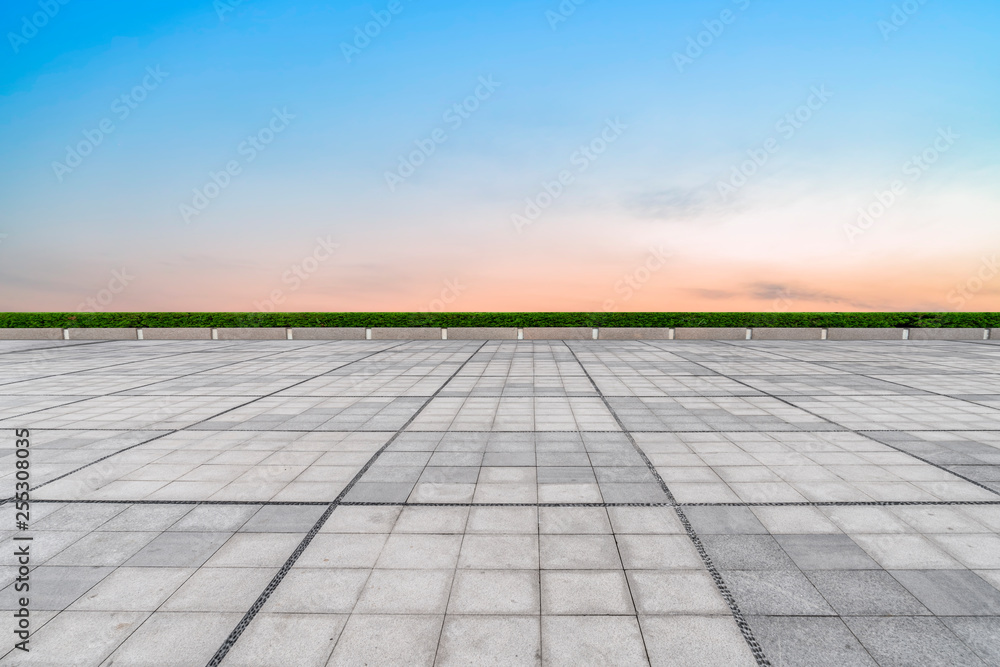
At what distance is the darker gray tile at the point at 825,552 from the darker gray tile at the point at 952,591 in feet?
0.74

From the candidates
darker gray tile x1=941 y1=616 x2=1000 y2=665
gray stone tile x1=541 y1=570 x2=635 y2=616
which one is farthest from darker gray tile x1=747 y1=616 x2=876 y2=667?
gray stone tile x1=541 y1=570 x2=635 y2=616

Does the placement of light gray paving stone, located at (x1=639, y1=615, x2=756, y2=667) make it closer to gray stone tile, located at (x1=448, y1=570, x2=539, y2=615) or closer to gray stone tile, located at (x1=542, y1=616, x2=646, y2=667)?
gray stone tile, located at (x1=542, y1=616, x2=646, y2=667)

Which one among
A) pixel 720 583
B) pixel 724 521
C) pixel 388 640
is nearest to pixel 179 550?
pixel 388 640

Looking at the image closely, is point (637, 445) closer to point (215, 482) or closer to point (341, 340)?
point (215, 482)

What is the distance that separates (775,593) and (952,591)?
127cm

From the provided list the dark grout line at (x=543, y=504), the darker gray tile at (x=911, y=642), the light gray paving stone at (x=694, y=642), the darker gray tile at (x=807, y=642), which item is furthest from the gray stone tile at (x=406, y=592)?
the darker gray tile at (x=911, y=642)

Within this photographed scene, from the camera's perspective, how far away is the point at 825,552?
148 inches

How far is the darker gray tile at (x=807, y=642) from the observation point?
267 cm

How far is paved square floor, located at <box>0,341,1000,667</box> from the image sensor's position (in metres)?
2.85

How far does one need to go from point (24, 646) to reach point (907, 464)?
832 cm

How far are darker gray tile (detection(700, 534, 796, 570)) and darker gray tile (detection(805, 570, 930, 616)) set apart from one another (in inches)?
9.1

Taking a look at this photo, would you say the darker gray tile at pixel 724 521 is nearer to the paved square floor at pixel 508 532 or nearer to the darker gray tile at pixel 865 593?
the paved square floor at pixel 508 532

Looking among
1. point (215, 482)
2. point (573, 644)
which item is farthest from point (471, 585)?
point (215, 482)

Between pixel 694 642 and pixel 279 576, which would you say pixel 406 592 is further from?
pixel 694 642
